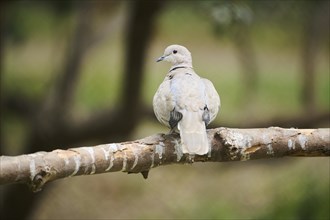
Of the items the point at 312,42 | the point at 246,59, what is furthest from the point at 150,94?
the point at 312,42

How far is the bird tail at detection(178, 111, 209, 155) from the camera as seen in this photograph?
2.41 meters

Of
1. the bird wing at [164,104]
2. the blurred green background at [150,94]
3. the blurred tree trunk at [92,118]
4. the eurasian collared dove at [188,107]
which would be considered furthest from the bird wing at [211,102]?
the blurred tree trunk at [92,118]

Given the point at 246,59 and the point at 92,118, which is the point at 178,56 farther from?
the point at 246,59

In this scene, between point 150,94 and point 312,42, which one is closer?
point 312,42

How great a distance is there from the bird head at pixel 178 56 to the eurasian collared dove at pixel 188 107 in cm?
14

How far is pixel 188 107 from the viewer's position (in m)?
2.55

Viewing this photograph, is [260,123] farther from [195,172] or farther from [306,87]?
[195,172]

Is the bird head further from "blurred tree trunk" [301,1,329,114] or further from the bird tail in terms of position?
"blurred tree trunk" [301,1,329,114]

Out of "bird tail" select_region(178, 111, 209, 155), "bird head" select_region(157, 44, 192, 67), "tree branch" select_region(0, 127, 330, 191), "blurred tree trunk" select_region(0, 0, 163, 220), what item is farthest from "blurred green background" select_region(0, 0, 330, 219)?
"bird tail" select_region(178, 111, 209, 155)

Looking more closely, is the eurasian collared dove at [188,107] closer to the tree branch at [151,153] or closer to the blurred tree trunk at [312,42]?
the tree branch at [151,153]

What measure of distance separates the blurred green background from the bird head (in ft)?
4.45

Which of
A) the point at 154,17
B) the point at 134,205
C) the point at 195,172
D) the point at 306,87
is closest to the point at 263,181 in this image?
the point at 195,172

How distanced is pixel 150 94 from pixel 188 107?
5.20m

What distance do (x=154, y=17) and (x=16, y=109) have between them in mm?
1871
